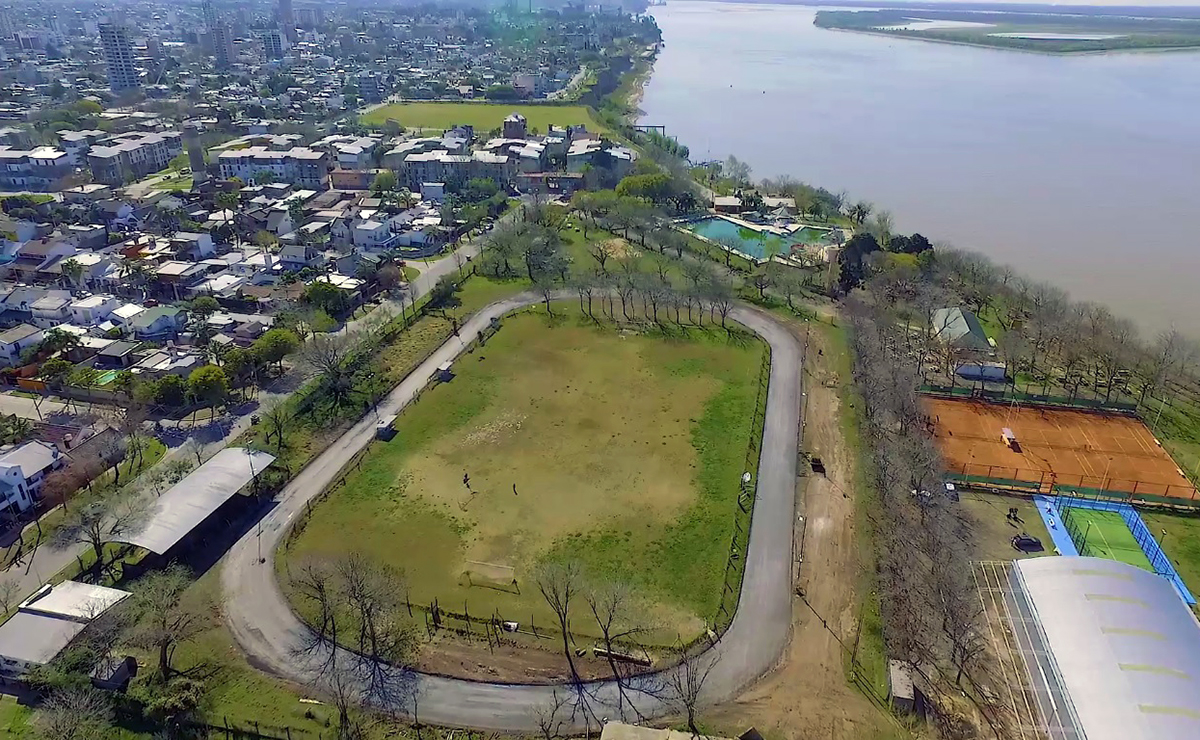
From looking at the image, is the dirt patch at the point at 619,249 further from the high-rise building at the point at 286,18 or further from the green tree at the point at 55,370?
the high-rise building at the point at 286,18

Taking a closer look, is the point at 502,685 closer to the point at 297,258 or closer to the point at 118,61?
the point at 297,258

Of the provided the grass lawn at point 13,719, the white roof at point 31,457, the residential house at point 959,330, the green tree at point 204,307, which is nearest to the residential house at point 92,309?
the green tree at point 204,307

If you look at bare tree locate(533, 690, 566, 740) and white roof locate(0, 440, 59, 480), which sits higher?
white roof locate(0, 440, 59, 480)

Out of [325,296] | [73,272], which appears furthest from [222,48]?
[325,296]

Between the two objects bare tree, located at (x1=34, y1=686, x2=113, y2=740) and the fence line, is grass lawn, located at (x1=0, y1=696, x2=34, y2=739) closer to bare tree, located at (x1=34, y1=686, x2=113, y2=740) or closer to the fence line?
bare tree, located at (x1=34, y1=686, x2=113, y2=740)

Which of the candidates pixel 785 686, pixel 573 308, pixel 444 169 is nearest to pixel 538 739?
pixel 785 686

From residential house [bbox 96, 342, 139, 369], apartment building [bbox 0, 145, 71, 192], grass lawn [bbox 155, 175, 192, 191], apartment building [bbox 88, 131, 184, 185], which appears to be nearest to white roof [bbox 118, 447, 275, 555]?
residential house [bbox 96, 342, 139, 369]
